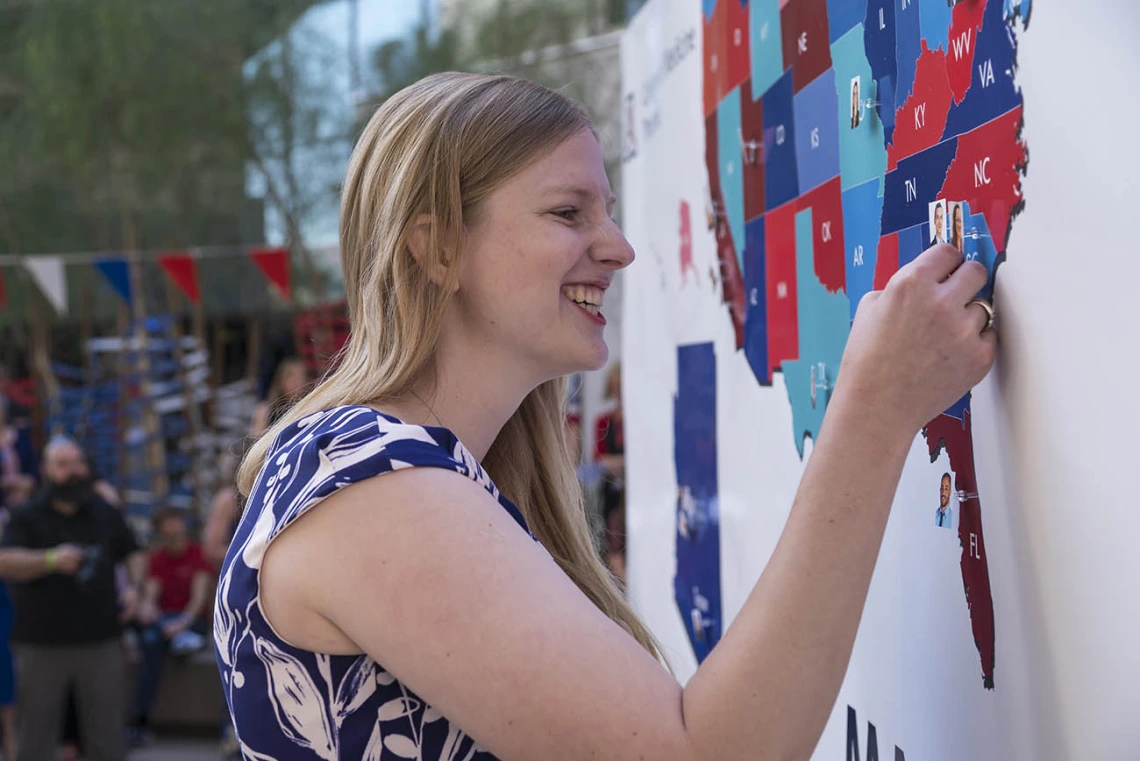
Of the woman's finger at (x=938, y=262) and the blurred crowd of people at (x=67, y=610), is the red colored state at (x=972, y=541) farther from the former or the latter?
the blurred crowd of people at (x=67, y=610)

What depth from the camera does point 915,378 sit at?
0.84m

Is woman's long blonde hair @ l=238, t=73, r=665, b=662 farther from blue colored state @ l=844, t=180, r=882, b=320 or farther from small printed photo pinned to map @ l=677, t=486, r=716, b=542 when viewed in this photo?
small printed photo pinned to map @ l=677, t=486, r=716, b=542

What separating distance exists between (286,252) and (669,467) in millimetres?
6565

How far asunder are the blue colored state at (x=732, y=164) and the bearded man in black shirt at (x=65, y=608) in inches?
177

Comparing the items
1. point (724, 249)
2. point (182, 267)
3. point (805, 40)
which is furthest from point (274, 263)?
point (805, 40)

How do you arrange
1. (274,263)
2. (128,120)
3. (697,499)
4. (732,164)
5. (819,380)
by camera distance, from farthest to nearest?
(128,120), (274,263), (697,499), (732,164), (819,380)

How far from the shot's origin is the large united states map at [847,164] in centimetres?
91

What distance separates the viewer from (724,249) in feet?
5.57

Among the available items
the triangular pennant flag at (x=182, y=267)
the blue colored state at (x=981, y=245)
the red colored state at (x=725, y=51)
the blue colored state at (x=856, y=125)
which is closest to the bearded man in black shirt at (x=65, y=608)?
the triangular pennant flag at (x=182, y=267)

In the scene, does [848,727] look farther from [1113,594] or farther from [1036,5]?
[1036,5]

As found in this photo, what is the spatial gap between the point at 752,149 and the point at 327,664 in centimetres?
89

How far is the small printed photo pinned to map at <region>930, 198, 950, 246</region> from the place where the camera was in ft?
3.14

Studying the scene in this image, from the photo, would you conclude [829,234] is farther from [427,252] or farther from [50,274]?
[50,274]

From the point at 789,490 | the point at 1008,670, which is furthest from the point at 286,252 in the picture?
the point at 1008,670
